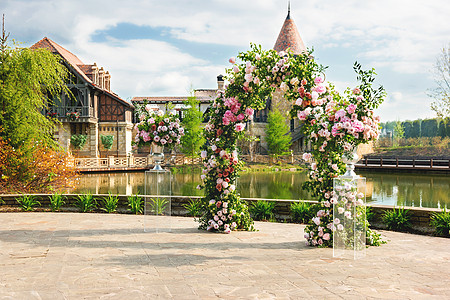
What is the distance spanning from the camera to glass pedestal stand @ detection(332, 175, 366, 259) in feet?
18.5

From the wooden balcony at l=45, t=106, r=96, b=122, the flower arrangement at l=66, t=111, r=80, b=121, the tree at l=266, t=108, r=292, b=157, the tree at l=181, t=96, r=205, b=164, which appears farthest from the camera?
the tree at l=266, t=108, r=292, b=157

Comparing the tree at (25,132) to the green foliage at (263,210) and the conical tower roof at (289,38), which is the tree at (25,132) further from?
the conical tower roof at (289,38)

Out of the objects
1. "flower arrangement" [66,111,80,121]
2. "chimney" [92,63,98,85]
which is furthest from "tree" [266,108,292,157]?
"flower arrangement" [66,111,80,121]

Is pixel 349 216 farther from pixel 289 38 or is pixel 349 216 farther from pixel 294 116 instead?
pixel 289 38

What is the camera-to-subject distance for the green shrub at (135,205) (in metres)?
9.48

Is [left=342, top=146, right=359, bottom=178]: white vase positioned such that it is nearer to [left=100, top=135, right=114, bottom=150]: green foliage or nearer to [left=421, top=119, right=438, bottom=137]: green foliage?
[left=100, top=135, right=114, bottom=150]: green foliage

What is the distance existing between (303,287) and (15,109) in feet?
35.6

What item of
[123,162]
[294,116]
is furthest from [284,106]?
[294,116]

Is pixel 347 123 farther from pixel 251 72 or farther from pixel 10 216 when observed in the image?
pixel 10 216

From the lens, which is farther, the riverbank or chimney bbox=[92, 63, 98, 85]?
chimney bbox=[92, 63, 98, 85]

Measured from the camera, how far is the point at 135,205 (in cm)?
951

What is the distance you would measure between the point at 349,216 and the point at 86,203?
6521 mm

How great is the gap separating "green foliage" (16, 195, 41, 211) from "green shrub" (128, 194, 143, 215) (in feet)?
7.70

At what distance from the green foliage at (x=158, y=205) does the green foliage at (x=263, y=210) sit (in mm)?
2230
